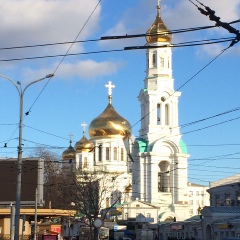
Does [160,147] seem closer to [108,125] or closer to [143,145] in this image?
[143,145]

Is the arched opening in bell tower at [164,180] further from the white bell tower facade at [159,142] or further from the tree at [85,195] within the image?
the tree at [85,195]

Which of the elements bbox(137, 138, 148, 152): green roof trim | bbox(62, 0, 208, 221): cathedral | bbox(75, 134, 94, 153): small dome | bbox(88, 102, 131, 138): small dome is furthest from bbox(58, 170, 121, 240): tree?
bbox(75, 134, 94, 153): small dome

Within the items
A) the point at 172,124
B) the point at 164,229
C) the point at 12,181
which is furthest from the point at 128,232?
the point at 12,181

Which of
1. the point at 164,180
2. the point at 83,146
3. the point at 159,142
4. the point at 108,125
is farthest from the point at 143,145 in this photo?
the point at 83,146

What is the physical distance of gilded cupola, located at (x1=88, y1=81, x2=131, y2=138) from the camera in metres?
97.8

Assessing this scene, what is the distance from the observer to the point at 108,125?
97.8 metres

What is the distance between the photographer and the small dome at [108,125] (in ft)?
321

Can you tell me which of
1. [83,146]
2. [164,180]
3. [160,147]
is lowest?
[164,180]

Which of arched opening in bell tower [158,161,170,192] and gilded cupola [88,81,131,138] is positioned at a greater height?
gilded cupola [88,81,131,138]

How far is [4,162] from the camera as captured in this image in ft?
104

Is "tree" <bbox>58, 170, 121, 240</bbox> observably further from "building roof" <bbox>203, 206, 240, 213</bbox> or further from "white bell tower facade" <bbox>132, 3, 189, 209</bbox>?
"building roof" <bbox>203, 206, 240, 213</bbox>

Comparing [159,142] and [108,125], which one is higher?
[108,125]

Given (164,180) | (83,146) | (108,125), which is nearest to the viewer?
(164,180)

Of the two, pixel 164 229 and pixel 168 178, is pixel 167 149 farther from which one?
pixel 164 229
